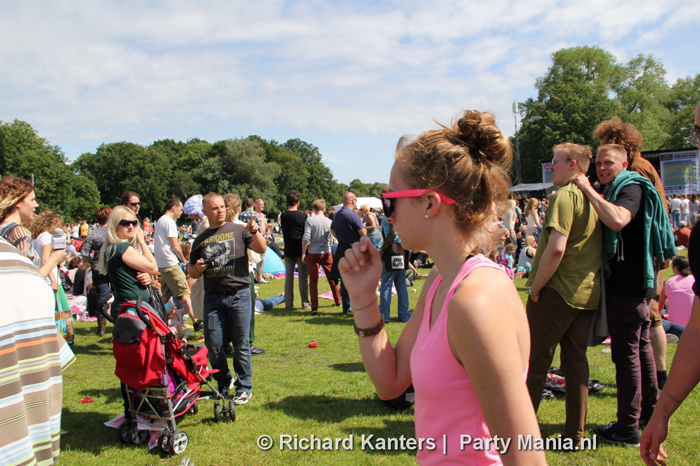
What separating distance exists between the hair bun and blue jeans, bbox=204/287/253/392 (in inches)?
144

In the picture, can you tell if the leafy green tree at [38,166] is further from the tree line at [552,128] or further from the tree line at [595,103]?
the tree line at [595,103]

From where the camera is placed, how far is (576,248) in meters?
3.34

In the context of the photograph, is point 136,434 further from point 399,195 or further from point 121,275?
point 399,195

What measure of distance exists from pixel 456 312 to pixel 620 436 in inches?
123

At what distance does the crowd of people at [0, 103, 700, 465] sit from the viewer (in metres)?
1.27

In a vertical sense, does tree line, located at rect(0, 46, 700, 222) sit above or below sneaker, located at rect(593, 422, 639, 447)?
above

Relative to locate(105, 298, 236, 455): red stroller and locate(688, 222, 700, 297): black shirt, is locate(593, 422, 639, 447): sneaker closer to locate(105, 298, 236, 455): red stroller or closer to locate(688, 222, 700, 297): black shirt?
locate(688, 222, 700, 297): black shirt

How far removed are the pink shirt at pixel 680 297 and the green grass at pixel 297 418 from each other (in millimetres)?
488

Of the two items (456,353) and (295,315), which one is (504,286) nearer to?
(456,353)

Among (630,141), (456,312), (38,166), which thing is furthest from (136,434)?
(38,166)

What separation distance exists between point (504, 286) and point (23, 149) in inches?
2190

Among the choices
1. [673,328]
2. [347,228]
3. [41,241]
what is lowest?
[673,328]

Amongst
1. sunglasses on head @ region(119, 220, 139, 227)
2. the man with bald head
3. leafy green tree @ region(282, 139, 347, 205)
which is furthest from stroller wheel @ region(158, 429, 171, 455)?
leafy green tree @ region(282, 139, 347, 205)

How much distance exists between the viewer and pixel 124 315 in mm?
3922
